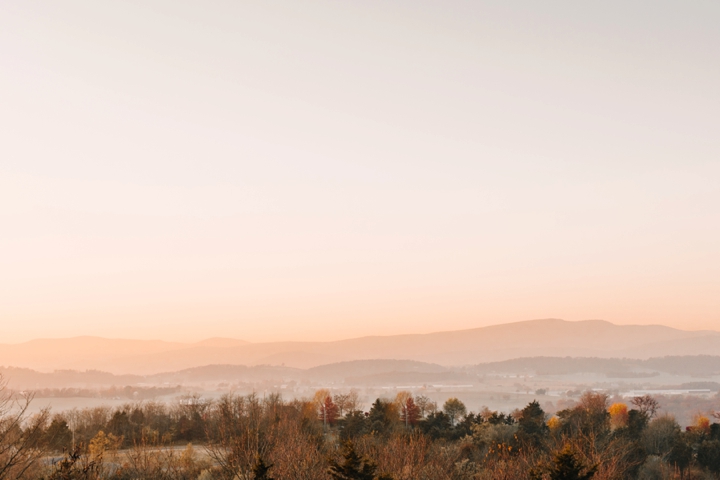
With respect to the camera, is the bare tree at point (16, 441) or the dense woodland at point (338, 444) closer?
the bare tree at point (16, 441)

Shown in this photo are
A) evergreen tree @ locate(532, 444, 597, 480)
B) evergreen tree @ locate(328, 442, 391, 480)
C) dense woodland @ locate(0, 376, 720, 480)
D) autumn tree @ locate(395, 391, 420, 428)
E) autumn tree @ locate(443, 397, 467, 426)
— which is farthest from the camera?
autumn tree @ locate(443, 397, 467, 426)

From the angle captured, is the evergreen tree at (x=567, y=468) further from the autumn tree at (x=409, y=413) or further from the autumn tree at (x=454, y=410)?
the autumn tree at (x=454, y=410)

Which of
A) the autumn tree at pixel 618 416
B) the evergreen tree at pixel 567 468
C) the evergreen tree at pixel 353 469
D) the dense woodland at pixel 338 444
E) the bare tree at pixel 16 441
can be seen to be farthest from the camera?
the autumn tree at pixel 618 416

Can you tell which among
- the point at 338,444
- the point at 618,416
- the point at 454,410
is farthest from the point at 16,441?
the point at 618,416

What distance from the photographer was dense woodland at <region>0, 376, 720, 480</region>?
832 inches

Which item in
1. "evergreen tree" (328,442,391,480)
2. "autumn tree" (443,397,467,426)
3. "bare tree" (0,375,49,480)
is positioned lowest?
"autumn tree" (443,397,467,426)

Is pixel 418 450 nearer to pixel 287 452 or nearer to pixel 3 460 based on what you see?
pixel 287 452

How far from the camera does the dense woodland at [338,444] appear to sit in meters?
21.1

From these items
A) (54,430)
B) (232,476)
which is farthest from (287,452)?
(54,430)

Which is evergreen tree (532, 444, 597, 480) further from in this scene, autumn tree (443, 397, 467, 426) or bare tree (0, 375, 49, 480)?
autumn tree (443, 397, 467, 426)

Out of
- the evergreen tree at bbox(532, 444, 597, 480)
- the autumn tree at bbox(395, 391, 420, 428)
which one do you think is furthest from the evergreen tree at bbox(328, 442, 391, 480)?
the autumn tree at bbox(395, 391, 420, 428)

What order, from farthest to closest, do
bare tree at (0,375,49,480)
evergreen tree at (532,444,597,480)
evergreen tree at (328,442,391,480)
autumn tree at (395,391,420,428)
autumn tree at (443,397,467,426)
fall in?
autumn tree at (443,397,467,426), autumn tree at (395,391,420,428), evergreen tree at (328,442,391,480), evergreen tree at (532,444,597,480), bare tree at (0,375,49,480)

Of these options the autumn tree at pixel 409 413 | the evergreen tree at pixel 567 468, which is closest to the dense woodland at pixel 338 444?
the evergreen tree at pixel 567 468

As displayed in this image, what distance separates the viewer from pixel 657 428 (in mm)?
56344
